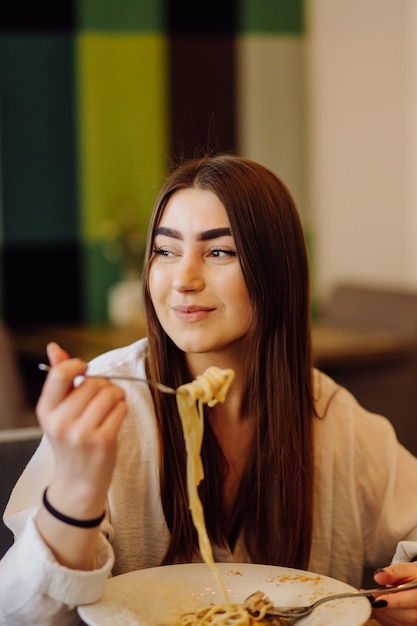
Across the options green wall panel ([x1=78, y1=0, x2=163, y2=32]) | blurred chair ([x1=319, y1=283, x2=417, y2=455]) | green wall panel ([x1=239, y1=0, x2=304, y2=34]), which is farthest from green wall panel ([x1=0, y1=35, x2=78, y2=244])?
blurred chair ([x1=319, y1=283, x2=417, y2=455])

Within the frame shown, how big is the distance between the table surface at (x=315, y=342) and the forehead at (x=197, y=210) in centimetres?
200

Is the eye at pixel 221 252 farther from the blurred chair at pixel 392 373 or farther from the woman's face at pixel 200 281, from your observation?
the blurred chair at pixel 392 373

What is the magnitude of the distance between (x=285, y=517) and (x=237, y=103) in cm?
344

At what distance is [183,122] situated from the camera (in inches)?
182

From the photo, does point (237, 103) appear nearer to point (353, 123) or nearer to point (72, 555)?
point (353, 123)

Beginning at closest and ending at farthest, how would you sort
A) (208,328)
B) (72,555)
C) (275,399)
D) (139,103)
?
(72,555) < (208,328) < (275,399) < (139,103)

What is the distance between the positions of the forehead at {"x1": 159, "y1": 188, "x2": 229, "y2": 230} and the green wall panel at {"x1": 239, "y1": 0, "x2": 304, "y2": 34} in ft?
11.4

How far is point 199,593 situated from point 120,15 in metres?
3.65

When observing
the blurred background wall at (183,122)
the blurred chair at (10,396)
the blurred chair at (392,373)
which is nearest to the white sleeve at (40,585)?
the blurred chair at (10,396)

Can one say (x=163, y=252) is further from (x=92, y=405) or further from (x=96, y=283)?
(x=96, y=283)

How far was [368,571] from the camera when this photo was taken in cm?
165

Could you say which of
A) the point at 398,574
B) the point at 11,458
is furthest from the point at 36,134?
the point at 398,574

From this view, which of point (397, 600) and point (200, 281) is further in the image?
point (200, 281)

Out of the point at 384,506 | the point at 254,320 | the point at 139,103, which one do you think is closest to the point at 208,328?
the point at 254,320
